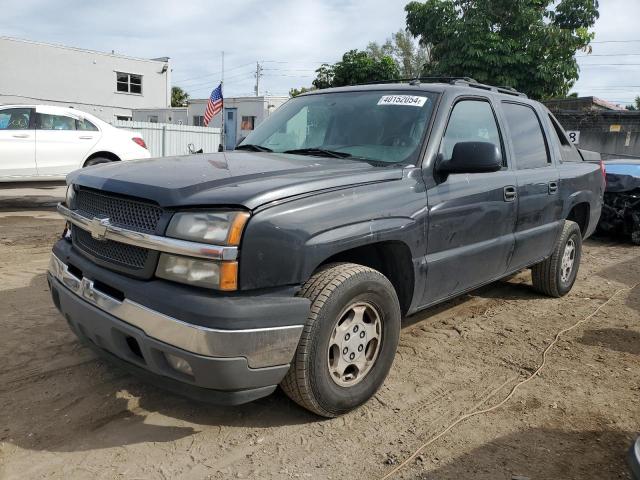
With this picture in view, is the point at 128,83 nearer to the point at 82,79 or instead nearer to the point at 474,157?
the point at 82,79

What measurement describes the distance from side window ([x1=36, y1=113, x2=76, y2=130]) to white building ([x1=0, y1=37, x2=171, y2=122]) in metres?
21.5

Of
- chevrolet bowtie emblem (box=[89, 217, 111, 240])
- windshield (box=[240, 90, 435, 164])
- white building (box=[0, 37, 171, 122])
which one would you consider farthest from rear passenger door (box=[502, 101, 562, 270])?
white building (box=[0, 37, 171, 122])

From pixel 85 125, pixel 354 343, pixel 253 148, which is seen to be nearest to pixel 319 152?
pixel 253 148

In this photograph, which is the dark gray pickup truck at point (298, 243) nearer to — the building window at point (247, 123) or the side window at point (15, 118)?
the side window at point (15, 118)

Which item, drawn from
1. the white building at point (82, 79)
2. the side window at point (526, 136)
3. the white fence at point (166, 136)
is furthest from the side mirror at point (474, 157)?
the white building at point (82, 79)

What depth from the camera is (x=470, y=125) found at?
3.77m

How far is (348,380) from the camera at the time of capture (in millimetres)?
2877

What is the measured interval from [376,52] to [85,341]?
50436 mm

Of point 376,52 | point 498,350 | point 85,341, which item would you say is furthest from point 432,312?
point 376,52

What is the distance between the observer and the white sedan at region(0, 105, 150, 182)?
356 inches

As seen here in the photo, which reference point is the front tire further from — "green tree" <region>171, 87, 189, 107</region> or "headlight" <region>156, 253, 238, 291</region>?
"green tree" <region>171, 87, 189, 107</region>

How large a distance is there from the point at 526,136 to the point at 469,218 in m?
1.41

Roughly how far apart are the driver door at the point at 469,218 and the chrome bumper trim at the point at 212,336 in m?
1.19

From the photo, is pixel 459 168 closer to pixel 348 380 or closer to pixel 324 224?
pixel 324 224
